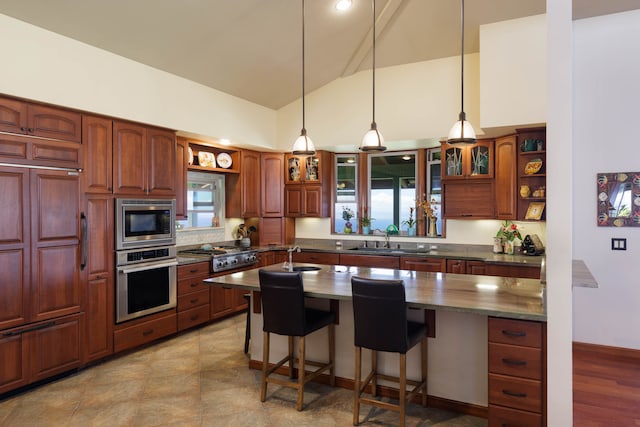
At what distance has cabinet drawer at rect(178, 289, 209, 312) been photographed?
454cm

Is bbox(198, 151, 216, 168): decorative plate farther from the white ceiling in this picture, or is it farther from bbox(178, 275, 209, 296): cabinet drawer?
bbox(178, 275, 209, 296): cabinet drawer

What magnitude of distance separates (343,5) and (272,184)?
2858 mm

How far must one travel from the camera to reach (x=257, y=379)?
3393 mm

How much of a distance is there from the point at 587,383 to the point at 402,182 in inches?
136

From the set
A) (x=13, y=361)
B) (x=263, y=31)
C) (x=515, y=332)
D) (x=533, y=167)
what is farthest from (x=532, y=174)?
(x=13, y=361)

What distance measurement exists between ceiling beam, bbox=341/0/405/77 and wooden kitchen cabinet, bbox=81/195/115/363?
348 cm

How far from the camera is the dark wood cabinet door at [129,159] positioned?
3.85 meters

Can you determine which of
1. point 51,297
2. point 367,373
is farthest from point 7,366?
point 367,373

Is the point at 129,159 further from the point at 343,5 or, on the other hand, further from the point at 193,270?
the point at 343,5

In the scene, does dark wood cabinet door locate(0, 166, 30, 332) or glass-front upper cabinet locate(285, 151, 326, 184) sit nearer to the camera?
dark wood cabinet door locate(0, 166, 30, 332)

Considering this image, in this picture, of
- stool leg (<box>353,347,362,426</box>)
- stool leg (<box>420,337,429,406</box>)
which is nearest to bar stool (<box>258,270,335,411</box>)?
stool leg (<box>353,347,362,426</box>)

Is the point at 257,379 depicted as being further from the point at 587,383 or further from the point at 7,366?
the point at 587,383

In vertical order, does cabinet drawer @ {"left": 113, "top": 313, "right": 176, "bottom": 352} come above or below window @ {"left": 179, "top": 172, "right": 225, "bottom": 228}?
below

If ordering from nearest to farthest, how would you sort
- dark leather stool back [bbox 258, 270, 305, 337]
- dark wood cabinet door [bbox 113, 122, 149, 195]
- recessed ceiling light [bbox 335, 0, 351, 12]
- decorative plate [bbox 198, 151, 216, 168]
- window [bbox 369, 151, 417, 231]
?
1. dark leather stool back [bbox 258, 270, 305, 337]
2. dark wood cabinet door [bbox 113, 122, 149, 195]
3. recessed ceiling light [bbox 335, 0, 351, 12]
4. decorative plate [bbox 198, 151, 216, 168]
5. window [bbox 369, 151, 417, 231]
